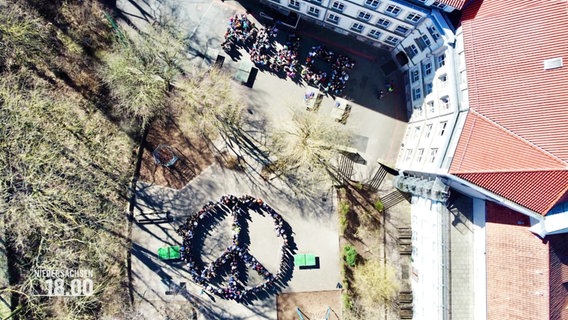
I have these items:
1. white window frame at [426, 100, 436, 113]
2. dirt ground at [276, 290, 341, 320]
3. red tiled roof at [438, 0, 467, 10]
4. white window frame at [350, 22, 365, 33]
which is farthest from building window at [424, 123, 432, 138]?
dirt ground at [276, 290, 341, 320]

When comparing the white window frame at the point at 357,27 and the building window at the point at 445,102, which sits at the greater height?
the white window frame at the point at 357,27

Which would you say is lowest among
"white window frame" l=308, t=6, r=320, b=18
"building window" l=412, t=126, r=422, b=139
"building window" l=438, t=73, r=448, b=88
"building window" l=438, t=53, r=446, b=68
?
"building window" l=412, t=126, r=422, b=139

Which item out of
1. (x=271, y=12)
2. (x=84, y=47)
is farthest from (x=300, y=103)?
(x=84, y=47)

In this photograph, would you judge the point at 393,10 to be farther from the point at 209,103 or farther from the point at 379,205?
the point at 209,103

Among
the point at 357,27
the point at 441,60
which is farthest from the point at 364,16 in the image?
the point at 441,60

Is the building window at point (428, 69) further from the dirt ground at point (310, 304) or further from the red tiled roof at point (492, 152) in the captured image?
the dirt ground at point (310, 304)

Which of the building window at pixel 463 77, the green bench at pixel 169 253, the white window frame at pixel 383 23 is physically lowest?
the green bench at pixel 169 253

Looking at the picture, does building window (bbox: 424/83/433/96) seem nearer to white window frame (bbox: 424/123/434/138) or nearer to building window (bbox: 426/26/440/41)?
white window frame (bbox: 424/123/434/138)

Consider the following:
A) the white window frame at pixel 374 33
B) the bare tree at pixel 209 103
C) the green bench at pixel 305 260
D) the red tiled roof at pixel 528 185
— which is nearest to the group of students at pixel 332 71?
the white window frame at pixel 374 33
